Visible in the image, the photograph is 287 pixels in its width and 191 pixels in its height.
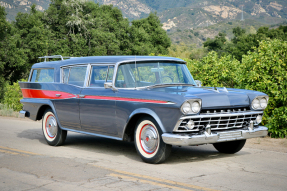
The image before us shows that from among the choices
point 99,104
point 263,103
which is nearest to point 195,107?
point 263,103

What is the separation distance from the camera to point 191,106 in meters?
5.89

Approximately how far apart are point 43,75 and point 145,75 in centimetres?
332

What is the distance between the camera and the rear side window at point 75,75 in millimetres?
7949

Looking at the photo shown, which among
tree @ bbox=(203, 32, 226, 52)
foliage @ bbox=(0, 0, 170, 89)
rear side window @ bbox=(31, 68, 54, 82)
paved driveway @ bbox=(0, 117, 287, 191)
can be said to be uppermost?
tree @ bbox=(203, 32, 226, 52)

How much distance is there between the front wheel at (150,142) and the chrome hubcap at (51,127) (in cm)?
284

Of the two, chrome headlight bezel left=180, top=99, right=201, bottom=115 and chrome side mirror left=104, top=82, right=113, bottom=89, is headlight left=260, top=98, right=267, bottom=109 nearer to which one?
chrome headlight bezel left=180, top=99, right=201, bottom=115

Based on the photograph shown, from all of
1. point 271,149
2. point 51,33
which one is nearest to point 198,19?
point 51,33

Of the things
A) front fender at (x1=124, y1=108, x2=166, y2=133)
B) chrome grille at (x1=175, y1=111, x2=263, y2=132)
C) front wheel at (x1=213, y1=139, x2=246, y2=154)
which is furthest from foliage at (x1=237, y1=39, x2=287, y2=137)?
front fender at (x1=124, y1=108, x2=166, y2=133)

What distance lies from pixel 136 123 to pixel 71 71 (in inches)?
96.7

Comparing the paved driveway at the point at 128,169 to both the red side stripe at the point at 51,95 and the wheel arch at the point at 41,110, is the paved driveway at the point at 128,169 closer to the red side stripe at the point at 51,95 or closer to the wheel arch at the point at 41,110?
the wheel arch at the point at 41,110

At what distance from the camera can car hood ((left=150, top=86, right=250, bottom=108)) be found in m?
Result: 6.05

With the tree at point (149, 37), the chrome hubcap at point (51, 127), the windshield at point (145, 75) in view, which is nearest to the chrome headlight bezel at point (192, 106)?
the windshield at point (145, 75)

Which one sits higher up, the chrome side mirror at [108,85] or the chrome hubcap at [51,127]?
the chrome side mirror at [108,85]

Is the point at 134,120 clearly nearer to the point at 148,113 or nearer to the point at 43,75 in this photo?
the point at 148,113
